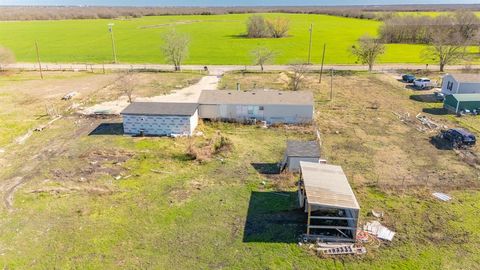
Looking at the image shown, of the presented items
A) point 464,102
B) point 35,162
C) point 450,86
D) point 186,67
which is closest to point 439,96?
point 450,86

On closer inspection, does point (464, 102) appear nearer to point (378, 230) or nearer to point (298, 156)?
point (298, 156)

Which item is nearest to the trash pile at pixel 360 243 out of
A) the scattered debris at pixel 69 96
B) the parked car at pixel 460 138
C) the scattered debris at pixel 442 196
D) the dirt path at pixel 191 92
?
the scattered debris at pixel 442 196

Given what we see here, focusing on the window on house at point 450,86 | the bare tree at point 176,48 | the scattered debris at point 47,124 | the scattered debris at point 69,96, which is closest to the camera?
the scattered debris at point 47,124

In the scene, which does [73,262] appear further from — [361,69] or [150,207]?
[361,69]

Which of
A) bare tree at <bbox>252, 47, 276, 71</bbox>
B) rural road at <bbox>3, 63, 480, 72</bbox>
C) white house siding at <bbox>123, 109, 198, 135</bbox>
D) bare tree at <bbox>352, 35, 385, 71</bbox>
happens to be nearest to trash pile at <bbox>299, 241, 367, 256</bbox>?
white house siding at <bbox>123, 109, 198, 135</bbox>

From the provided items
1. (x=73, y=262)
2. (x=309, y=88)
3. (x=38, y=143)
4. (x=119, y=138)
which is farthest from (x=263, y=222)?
(x=309, y=88)

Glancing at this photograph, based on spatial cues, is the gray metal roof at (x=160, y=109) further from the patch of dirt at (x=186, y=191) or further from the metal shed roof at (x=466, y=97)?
the metal shed roof at (x=466, y=97)

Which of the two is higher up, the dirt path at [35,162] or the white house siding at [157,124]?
the white house siding at [157,124]
